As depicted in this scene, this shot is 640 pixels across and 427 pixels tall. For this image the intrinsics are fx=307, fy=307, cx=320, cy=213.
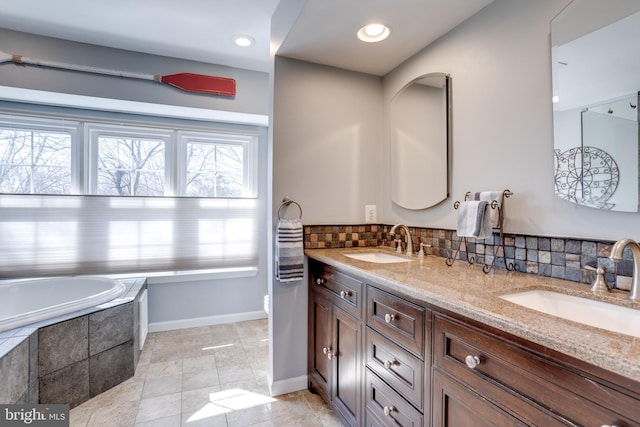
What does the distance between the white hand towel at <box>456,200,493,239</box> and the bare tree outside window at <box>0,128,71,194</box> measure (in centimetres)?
327

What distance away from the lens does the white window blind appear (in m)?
2.65

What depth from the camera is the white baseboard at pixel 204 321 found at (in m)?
3.04

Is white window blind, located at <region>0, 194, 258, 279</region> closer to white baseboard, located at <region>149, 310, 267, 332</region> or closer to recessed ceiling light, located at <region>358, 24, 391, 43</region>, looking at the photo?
white baseboard, located at <region>149, 310, 267, 332</region>

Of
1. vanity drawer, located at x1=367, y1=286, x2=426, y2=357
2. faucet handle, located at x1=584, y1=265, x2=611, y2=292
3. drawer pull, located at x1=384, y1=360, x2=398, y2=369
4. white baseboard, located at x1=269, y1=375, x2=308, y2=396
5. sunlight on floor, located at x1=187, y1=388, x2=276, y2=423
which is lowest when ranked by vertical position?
sunlight on floor, located at x1=187, y1=388, x2=276, y2=423

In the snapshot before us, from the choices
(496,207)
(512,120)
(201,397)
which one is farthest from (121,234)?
(512,120)

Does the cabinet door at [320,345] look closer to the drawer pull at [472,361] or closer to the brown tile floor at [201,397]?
the brown tile floor at [201,397]

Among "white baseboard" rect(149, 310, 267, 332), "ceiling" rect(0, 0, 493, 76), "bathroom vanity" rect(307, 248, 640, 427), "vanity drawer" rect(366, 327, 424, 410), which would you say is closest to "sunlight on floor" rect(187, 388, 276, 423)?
"bathroom vanity" rect(307, 248, 640, 427)

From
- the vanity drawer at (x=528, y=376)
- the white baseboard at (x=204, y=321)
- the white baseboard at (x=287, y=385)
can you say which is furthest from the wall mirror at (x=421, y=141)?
the white baseboard at (x=204, y=321)

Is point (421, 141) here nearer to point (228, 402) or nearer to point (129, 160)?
point (228, 402)

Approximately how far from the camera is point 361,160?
88.8 inches

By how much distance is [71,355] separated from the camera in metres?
1.88

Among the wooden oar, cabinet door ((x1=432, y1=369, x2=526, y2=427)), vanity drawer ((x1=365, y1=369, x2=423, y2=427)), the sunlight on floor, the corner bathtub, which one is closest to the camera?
cabinet door ((x1=432, y1=369, x2=526, y2=427))

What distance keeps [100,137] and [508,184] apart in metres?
3.32

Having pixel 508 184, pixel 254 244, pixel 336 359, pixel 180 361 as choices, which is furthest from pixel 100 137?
pixel 508 184
